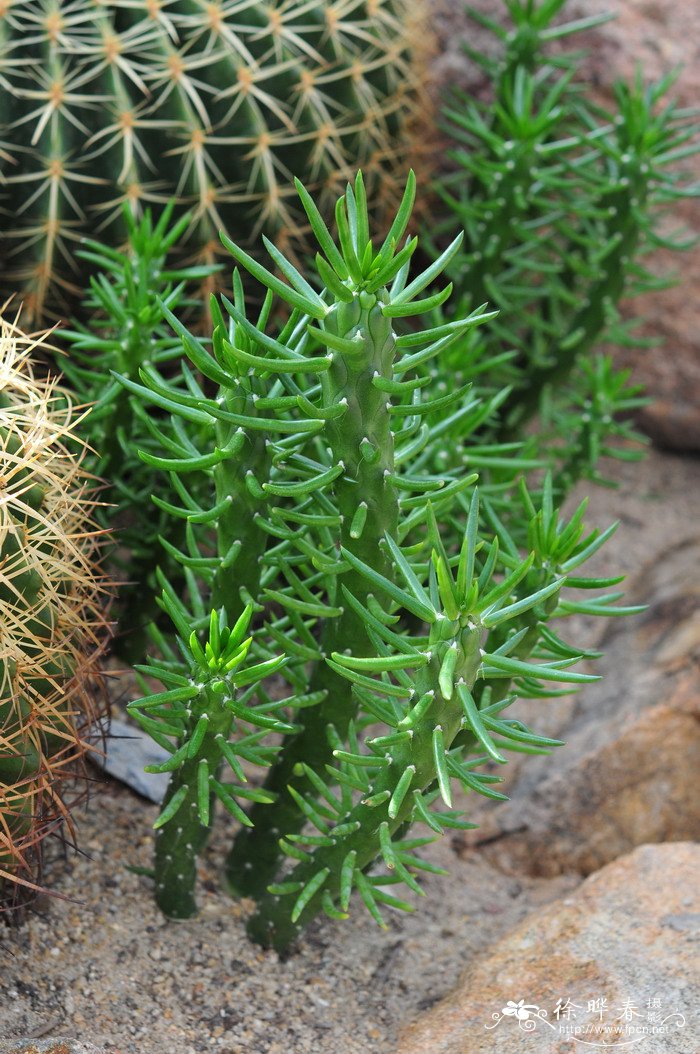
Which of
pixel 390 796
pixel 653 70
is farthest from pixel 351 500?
pixel 653 70

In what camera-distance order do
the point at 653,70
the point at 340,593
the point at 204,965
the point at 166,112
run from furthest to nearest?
the point at 653,70, the point at 166,112, the point at 204,965, the point at 340,593

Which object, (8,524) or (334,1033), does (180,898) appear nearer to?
(334,1033)

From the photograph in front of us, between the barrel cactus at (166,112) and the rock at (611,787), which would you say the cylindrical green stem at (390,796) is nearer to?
the rock at (611,787)

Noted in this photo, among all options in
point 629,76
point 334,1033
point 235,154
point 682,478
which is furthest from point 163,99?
point 682,478

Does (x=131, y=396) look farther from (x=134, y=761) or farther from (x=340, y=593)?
(x=134, y=761)

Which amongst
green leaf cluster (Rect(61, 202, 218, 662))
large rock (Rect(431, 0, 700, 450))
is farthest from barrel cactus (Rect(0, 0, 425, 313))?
large rock (Rect(431, 0, 700, 450))

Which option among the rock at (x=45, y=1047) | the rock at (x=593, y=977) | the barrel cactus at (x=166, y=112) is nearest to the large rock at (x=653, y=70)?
the barrel cactus at (x=166, y=112)
